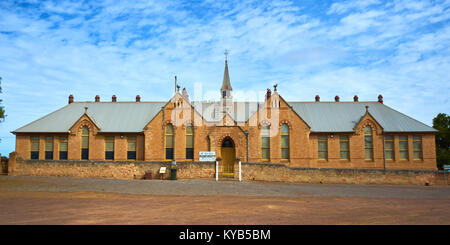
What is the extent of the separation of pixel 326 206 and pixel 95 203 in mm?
10188

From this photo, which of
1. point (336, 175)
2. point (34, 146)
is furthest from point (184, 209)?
point (34, 146)

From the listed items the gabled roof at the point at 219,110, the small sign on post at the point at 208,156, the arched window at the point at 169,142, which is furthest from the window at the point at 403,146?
the arched window at the point at 169,142

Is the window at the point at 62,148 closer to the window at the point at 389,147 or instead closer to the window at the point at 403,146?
the window at the point at 389,147

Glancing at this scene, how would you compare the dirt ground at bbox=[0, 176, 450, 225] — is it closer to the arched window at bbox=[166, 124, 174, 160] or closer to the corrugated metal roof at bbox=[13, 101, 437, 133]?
the arched window at bbox=[166, 124, 174, 160]

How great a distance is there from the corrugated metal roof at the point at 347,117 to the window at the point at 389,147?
3.22 ft

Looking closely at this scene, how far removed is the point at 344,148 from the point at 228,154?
12922mm

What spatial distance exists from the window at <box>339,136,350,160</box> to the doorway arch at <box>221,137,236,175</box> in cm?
1209

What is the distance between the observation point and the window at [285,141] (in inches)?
1254

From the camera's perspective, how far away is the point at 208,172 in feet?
79.4

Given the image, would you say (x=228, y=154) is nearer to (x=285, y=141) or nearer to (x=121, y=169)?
(x=285, y=141)

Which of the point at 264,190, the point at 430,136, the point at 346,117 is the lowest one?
the point at 264,190

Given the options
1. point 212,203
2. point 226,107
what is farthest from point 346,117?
point 212,203

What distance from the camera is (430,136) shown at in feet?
106
